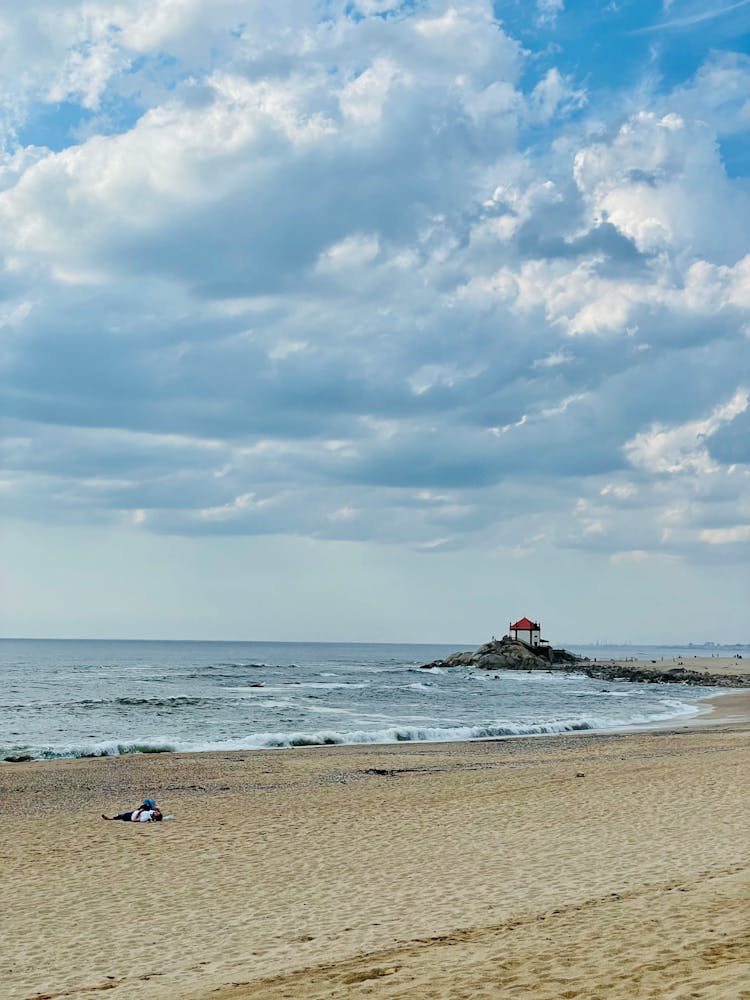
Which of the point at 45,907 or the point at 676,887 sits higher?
the point at 676,887

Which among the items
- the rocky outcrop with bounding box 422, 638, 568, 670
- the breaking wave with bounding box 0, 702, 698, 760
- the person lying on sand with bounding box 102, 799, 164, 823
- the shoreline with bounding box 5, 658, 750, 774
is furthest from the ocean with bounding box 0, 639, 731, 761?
the rocky outcrop with bounding box 422, 638, 568, 670

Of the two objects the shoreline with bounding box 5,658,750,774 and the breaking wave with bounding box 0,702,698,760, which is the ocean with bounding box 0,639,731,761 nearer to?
the breaking wave with bounding box 0,702,698,760

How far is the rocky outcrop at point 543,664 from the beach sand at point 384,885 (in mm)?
68929

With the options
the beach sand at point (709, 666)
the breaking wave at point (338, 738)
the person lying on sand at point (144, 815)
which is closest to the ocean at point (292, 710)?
the breaking wave at point (338, 738)

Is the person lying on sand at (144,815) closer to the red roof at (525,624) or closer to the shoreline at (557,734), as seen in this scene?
the shoreline at (557,734)

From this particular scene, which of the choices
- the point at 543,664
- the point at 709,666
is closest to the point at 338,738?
the point at 543,664

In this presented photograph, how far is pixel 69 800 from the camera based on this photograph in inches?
758

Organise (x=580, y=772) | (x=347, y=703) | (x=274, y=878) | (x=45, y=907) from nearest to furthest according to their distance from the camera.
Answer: (x=45, y=907) → (x=274, y=878) → (x=580, y=772) → (x=347, y=703)

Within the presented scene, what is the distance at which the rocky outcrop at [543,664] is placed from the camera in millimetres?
88188

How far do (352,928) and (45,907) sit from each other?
4247mm

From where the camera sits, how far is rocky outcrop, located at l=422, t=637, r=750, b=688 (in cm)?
8819

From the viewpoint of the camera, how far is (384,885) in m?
11.6

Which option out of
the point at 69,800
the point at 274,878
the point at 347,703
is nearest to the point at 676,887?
the point at 274,878

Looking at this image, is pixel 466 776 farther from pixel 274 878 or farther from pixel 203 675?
pixel 203 675
